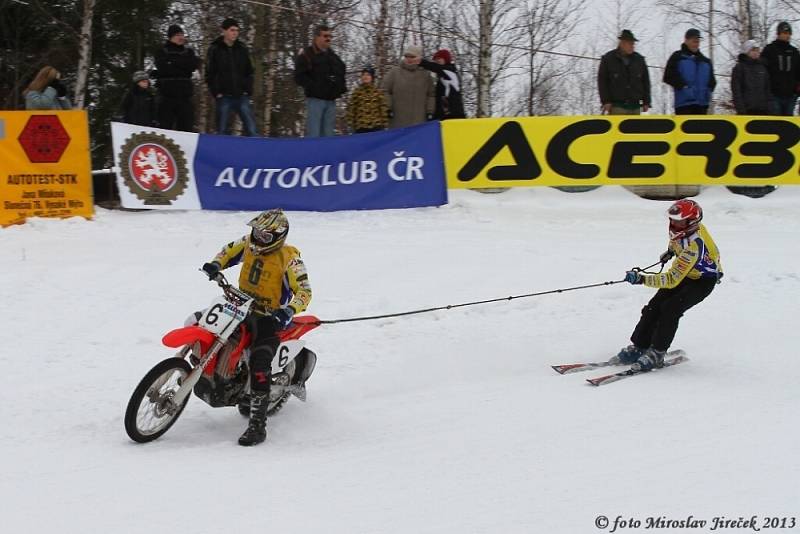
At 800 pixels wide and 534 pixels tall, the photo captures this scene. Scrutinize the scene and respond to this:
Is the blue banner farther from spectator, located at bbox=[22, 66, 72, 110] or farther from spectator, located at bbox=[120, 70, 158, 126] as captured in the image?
spectator, located at bbox=[22, 66, 72, 110]

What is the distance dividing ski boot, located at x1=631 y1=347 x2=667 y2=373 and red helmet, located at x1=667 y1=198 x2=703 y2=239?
1.09 meters

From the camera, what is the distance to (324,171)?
544 inches

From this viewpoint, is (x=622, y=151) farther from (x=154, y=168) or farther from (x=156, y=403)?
(x=156, y=403)

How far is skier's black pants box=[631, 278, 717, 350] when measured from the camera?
8859 mm

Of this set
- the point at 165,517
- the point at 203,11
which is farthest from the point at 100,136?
the point at 165,517

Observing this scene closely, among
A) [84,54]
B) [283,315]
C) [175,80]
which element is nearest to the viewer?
[283,315]

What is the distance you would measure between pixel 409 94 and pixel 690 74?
4.43 m

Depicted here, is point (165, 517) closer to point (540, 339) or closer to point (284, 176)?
point (540, 339)

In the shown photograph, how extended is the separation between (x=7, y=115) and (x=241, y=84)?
322cm

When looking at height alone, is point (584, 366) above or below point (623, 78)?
below

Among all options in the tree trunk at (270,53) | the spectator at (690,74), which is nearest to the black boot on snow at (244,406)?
the spectator at (690,74)

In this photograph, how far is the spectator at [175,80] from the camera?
44.9 feet

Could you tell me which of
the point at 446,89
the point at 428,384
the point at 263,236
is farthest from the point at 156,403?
the point at 446,89

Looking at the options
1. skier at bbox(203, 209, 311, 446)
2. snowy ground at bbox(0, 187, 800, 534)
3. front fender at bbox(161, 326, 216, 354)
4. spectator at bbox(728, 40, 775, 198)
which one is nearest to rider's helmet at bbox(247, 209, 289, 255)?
skier at bbox(203, 209, 311, 446)
